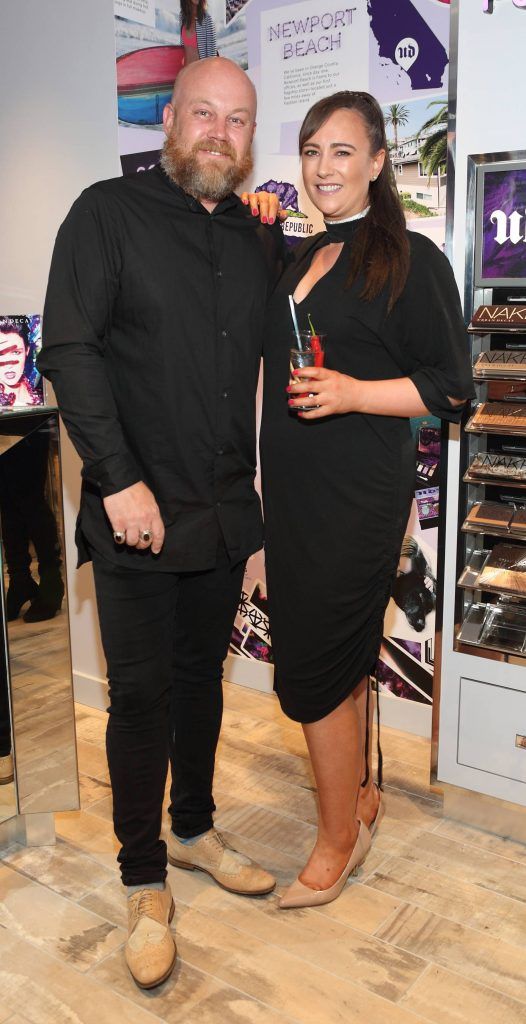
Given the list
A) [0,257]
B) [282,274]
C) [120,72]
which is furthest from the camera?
[0,257]

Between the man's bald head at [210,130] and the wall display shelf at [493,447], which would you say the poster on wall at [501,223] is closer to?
the wall display shelf at [493,447]

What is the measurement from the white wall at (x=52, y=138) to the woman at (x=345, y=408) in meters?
1.46

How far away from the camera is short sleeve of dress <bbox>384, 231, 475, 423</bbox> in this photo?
6.40 ft

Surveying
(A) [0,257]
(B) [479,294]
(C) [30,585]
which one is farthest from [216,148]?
(A) [0,257]

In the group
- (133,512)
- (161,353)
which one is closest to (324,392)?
(161,353)

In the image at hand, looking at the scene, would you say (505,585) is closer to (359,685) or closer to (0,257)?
(359,685)

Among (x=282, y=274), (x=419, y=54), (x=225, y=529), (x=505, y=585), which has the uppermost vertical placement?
(x=419, y=54)

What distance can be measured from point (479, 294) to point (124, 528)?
115 centimetres

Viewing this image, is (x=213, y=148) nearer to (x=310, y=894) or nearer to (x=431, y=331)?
(x=431, y=331)

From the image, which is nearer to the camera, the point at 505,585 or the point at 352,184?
the point at 352,184

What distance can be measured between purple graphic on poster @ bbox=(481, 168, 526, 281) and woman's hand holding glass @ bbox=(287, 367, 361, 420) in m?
0.64

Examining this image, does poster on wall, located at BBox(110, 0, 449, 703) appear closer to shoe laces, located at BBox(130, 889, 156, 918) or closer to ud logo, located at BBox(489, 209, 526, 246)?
ud logo, located at BBox(489, 209, 526, 246)

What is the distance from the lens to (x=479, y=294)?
237 cm

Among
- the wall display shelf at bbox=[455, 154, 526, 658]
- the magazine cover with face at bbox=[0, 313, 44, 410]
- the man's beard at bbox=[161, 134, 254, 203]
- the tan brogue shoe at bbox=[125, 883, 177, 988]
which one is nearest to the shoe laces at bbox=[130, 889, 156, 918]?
the tan brogue shoe at bbox=[125, 883, 177, 988]
